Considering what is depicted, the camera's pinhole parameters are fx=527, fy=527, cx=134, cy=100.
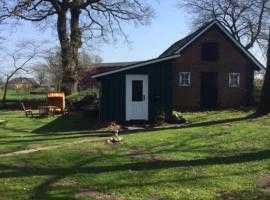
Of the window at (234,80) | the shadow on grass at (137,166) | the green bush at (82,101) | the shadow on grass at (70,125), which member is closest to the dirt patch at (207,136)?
the shadow on grass at (137,166)

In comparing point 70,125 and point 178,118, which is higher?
point 178,118

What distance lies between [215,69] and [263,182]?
21.6m

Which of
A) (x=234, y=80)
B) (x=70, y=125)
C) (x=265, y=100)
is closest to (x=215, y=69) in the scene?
(x=234, y=80)

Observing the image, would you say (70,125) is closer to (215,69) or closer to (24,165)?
(215,69)

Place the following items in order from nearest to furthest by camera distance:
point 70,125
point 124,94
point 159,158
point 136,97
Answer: point 159,158, point 124,94, point 136,97, point 70,125

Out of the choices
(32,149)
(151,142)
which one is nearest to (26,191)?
(32,149)

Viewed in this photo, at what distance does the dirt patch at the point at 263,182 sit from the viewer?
32.6 ft

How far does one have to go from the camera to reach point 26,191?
934 cm

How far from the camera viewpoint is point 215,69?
31391 millimetres

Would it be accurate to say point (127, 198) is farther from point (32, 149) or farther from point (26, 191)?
point (32, 149)

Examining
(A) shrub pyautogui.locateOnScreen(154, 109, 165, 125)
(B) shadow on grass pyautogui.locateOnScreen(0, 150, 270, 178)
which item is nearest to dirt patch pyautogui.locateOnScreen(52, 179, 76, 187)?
(B) shadow on grass pyautogui.locateOnScreen(0, 150, 270, 178)

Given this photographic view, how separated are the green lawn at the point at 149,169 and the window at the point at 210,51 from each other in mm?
14923

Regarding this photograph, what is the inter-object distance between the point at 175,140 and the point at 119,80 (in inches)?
404

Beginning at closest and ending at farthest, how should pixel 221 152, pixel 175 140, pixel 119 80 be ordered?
pixel 221 152 < pixel 175 140 < pixel 119 80
